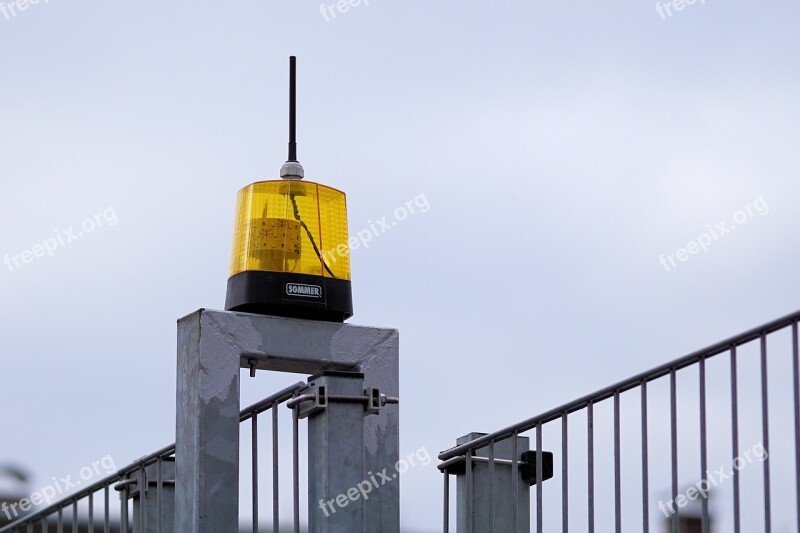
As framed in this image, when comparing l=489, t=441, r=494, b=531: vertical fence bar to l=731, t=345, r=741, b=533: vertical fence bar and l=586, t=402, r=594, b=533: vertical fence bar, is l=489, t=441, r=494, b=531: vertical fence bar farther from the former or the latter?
l=731, t=345, r=741, b=533: vertical fence bar

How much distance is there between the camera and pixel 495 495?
6715mm

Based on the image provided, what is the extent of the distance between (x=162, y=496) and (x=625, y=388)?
2.70m

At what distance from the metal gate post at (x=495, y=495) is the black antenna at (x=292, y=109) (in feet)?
4.96

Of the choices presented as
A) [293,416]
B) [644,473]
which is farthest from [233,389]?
[644,473]

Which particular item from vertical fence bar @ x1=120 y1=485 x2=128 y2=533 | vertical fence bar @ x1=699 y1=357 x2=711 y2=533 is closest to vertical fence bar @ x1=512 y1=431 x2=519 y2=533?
vertical fence bar @ x1=699 y1=357 x2=711 y2=533

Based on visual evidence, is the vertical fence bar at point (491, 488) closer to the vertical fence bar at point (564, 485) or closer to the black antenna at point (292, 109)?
the vertical fence bar at point (564, 485)

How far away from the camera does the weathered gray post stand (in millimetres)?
6629

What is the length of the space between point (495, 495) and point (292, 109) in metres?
1.95

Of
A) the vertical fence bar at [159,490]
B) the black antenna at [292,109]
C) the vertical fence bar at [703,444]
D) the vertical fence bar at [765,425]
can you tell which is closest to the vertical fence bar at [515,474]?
the vertical fence bar at [703,444]

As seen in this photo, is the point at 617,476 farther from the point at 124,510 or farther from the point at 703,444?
the point at 124,510

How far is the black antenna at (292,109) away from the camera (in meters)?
7.11

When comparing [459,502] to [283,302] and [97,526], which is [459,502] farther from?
[97,526]

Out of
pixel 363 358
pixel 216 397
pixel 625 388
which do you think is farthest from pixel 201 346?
pixel 625 388

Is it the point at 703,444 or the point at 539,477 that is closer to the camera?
the point at 703,444
